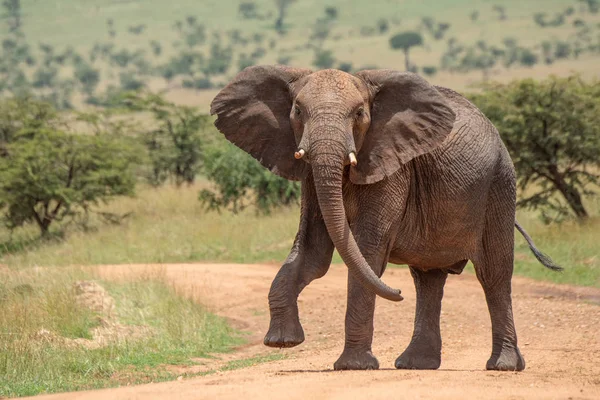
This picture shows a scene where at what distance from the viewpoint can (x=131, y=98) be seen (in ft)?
98.0

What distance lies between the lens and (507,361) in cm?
862

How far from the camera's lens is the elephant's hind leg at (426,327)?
8.91 metres

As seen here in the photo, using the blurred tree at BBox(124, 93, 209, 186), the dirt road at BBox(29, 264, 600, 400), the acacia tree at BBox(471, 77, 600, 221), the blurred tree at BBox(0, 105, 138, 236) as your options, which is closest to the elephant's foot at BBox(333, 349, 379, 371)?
the dirt road at BBox(29, 264, 600, 400)

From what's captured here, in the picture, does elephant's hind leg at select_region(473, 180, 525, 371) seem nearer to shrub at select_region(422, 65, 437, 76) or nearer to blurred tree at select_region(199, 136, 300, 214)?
blurred tree at select_region(199, 136, 300, 214)

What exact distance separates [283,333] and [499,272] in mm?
2139

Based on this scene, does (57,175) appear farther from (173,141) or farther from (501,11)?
(501,11)

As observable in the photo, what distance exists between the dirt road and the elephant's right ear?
4.77 feet

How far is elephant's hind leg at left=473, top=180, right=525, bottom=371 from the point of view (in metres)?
8.70

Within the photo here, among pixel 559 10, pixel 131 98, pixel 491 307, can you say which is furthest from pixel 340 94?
pixel 559 10

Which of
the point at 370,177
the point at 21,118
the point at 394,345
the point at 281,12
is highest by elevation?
the point at 281,12

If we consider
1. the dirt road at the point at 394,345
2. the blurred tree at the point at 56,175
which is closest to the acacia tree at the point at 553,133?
the dirt road at the point at 394,345

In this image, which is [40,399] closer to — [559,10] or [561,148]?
[561,148]

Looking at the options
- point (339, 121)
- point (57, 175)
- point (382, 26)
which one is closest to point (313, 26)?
point (382, 26)

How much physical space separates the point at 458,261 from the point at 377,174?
5.08 feet
